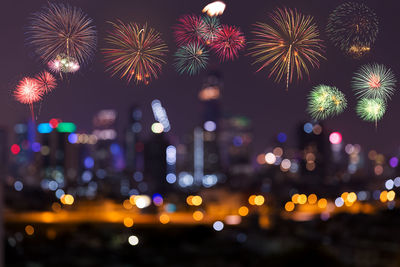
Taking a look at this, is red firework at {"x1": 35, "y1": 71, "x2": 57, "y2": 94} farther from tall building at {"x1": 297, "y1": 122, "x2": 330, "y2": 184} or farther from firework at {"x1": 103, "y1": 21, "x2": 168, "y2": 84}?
tall building at {"x1": 297, "y1": 122, "x2": 330, "y2": 184}

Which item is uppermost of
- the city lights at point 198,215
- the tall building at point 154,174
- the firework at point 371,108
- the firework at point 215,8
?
the tall building at point 154,174

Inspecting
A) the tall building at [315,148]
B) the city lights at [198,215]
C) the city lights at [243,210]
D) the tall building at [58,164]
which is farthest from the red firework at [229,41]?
the city lights at [243,210]

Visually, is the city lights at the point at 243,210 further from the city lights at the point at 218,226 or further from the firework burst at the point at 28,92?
the firework burst at the point at 28,92

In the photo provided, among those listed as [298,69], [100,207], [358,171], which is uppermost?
[358,171]

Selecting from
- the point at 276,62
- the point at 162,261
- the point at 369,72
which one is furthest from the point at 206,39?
the point at 162,261

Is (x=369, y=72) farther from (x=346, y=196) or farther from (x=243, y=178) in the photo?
(x=243, y=178)

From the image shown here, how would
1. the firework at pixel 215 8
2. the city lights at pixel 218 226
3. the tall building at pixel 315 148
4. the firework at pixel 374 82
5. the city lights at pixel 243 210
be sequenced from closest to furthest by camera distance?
the firework at pixel 215 8
the firework at pixel 374 82
the tall building at pixel 315 148
the city lights at pixel 218 226
the city lights at pixel 243 210

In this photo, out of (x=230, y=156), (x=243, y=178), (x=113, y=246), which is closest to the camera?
(x=113, y=246)
